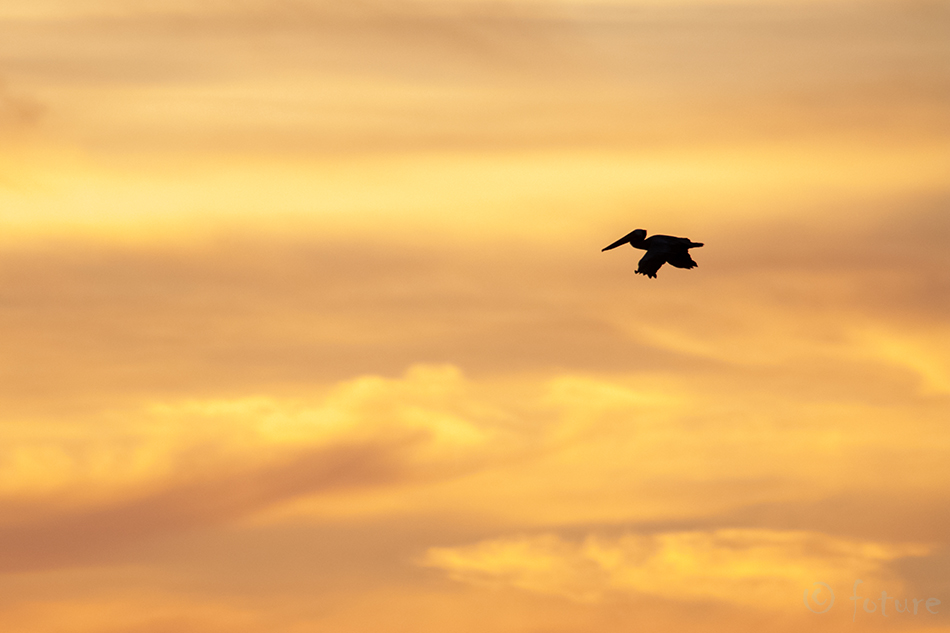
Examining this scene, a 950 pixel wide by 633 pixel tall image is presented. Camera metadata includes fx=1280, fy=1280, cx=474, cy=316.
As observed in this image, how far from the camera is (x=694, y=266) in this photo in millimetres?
116875

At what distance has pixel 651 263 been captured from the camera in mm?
116062

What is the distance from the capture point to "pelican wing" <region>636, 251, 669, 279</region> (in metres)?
115

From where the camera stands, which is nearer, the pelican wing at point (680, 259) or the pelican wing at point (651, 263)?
the pelican wing at point (651, 263)

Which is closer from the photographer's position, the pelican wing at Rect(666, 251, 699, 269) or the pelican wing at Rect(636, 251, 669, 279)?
the pelican wing at Rect(636, 251, 669, 279)

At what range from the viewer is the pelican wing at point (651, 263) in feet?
377

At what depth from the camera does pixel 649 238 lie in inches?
4717

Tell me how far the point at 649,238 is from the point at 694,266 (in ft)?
17.9
